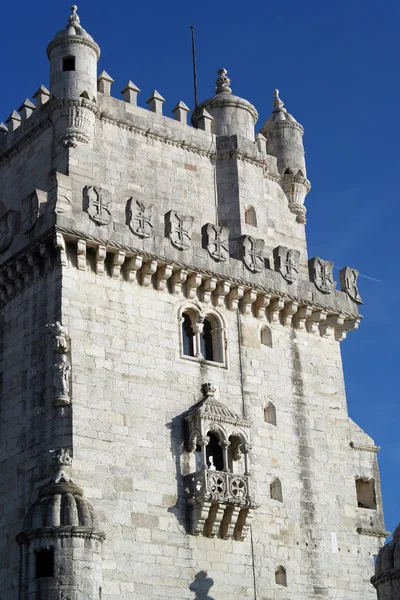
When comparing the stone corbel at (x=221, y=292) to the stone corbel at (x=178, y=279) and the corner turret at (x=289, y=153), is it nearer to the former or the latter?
the stone corbel at (x=178, y=279)

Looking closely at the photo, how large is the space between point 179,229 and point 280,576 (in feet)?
33.2

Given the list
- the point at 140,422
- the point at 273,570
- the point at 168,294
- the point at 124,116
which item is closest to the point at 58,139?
the point at 124,116

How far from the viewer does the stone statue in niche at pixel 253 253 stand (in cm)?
3581

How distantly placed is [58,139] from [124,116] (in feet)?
7.97

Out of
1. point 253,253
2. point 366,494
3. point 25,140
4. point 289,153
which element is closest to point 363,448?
point 366,494

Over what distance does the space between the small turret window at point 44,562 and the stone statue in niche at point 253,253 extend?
36.3ft

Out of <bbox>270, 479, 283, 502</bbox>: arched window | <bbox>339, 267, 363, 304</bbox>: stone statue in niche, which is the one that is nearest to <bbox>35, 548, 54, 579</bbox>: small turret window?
<bbox>270, 479, 283, 502</bbox>: arched window

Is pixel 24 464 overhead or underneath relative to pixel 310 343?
underneath

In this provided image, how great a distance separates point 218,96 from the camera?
39062 millimetres

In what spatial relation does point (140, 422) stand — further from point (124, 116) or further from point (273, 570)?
point (124, 116)

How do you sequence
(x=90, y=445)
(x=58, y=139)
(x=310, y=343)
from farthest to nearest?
(x=310, y=343), (x=58, y=139), (x=90, y=445)

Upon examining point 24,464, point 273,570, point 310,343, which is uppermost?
point 310,343

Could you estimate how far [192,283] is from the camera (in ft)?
113

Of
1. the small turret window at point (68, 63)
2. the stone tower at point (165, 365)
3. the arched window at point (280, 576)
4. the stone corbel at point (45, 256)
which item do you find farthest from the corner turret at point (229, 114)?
the arched window at point (280, 576)
